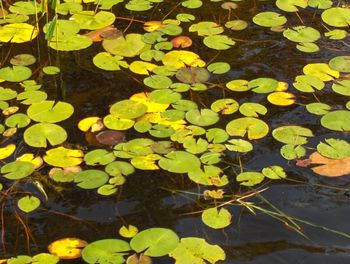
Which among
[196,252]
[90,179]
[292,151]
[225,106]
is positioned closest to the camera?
[196,252]

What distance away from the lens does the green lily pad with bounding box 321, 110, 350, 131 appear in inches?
94.3

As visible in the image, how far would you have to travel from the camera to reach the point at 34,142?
235 centimetres

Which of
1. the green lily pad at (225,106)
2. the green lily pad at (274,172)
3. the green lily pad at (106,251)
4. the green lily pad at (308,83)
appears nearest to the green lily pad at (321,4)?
the green lily pad at (308,83)

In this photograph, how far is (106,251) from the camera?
1.93m

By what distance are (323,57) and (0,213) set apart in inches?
60.0

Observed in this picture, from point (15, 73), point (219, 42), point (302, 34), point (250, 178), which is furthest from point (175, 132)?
point (302, 34)

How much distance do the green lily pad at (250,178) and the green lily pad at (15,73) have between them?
3.45ft

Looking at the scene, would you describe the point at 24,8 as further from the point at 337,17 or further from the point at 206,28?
the point at 337,17

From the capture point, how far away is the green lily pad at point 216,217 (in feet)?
6.66

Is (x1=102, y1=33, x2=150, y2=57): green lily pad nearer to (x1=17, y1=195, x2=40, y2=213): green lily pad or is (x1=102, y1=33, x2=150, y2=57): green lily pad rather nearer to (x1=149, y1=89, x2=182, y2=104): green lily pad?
(x1=149, y1=89, x2=182, y2=104): green lily pad

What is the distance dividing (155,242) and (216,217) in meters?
0.23

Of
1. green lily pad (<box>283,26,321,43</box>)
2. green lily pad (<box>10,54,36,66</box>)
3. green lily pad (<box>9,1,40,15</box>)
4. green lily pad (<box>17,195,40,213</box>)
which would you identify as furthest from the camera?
green lily pad (<box>9,1,40,15</box>)

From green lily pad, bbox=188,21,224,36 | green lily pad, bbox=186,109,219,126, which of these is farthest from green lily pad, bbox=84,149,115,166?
green lily pad, bbox=188,21,224,36

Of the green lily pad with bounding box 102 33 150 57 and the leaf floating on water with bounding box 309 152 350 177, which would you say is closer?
the leaf floating on water with bounding box 309 152 350 177
